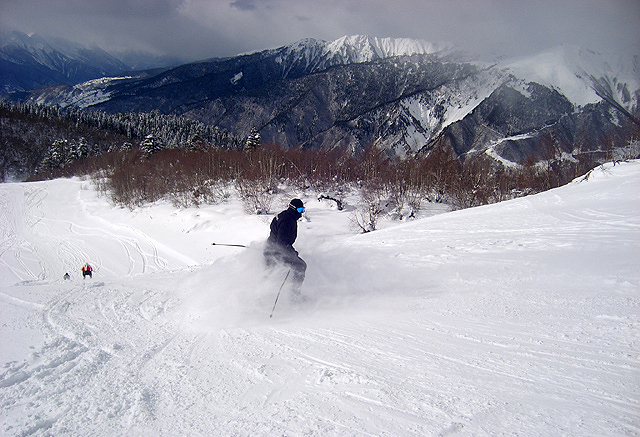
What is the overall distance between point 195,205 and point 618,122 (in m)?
153

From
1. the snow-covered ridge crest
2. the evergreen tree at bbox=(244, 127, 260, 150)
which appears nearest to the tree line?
the evergreen tree at bbox=(244, 127, 260, 150)

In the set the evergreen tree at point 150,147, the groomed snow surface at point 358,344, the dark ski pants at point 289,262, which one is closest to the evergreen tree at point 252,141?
the evergreen tree at point 150,147

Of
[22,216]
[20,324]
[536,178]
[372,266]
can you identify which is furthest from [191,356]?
[22,216]

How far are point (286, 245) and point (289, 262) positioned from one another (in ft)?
1.14

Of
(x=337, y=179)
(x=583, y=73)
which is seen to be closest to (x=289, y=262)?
(x=337, y=179)

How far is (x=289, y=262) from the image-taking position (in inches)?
258

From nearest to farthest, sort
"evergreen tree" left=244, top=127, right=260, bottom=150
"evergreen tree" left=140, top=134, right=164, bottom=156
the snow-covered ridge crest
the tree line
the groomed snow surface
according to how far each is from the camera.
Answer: the groomed snow surface → the tree line → "evergreen tree" left=244, top=127, right=260, bottom=150 → "evergreen tree" left=140, top=134, right=164, bottom=156 → the snow-covered ridge crest

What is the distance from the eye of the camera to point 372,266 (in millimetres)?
8406

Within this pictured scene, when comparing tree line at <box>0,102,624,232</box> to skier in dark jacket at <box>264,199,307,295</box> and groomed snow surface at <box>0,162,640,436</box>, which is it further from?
skier in dark jacket at <box>264,199,307,295</box>

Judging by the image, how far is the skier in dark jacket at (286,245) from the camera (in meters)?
6.55

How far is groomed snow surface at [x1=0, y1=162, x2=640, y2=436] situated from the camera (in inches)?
108

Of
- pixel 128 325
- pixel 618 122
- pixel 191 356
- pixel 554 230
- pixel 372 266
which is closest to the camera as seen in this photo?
pixel 191 356

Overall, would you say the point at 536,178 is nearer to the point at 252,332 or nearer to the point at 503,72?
the point at 252,332

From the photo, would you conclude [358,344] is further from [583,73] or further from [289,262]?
[583,73]
